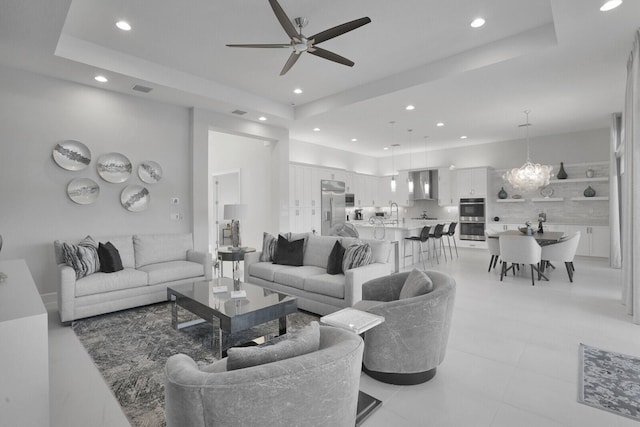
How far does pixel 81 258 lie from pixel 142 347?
1625 mm

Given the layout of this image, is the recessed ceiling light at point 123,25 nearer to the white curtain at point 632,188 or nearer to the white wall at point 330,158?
the white wall at point 330,158

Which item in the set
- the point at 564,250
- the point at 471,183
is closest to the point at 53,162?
the point at 564,250

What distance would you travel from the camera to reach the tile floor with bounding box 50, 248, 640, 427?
6.54 ft

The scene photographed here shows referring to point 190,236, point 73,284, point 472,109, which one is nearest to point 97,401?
point 73,284

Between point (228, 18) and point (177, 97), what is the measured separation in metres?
2.13

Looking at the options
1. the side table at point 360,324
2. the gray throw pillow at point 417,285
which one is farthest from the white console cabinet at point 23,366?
the gray throw pillow at point 417,285

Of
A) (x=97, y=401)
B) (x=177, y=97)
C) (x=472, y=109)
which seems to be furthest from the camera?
(x=472, y=109)

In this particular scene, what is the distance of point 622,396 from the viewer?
2199mm

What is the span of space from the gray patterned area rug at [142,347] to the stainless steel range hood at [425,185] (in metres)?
7.20

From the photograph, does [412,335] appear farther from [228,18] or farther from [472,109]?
[472,109]

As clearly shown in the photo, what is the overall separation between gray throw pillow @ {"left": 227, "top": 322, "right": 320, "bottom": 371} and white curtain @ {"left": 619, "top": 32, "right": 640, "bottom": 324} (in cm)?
408

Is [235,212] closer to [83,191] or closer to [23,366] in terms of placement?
[83,191]

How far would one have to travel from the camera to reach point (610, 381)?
2371mm

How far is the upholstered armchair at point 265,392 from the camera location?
1052mm
